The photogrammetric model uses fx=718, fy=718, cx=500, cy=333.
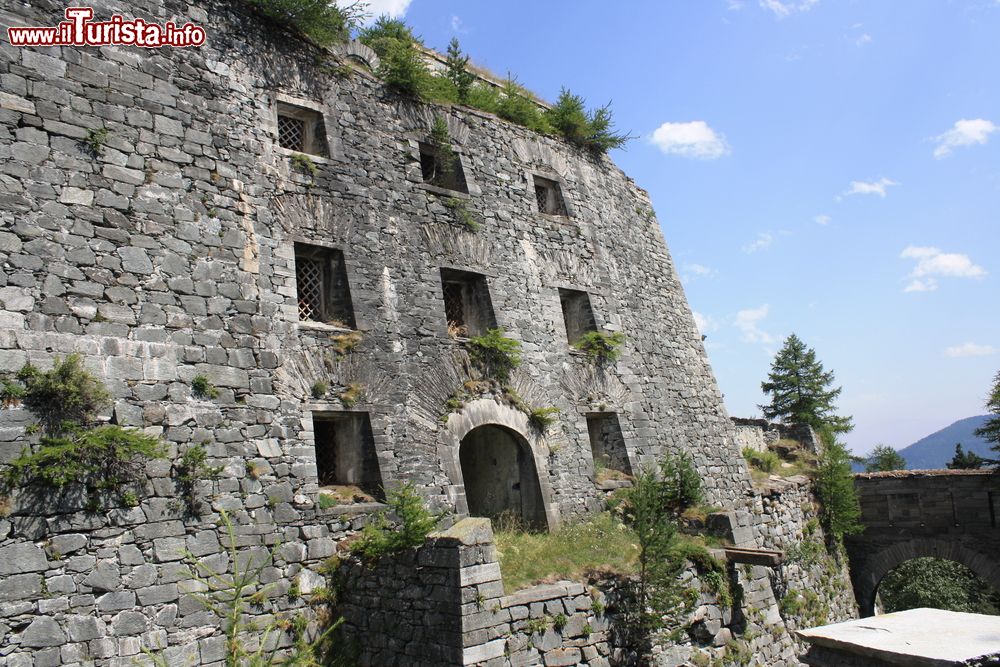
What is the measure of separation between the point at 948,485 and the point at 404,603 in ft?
53.5

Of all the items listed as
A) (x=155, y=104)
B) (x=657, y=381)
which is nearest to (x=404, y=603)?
(x=155, y=104)

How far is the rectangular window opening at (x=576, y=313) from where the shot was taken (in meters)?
14.9

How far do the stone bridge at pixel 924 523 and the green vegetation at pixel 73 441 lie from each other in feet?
59.1

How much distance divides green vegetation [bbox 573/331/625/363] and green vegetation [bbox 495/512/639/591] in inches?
127

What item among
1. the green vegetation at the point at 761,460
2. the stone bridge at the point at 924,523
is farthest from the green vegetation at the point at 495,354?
the stone bridge at the point at 924,523

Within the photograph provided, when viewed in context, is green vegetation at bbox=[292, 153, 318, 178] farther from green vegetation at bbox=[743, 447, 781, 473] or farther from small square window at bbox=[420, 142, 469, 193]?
green vegetation at bbox=[743, 447, 781, 473]

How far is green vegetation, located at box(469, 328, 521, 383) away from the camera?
12258 mm

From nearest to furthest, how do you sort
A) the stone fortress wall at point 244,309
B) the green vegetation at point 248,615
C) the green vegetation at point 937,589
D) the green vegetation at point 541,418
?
the stone fortress wall at point 244,309 → the green vegetation at point 248,615 → the green vegetation at point 541,418 → the green vegetation at point 937,589

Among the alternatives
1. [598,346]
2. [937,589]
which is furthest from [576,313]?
[937,589]

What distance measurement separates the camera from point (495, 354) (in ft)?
41.0

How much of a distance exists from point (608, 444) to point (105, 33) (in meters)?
10.7

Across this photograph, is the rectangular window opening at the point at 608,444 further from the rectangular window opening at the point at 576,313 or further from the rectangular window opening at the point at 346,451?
the rectangular window opening at the point at 346,451

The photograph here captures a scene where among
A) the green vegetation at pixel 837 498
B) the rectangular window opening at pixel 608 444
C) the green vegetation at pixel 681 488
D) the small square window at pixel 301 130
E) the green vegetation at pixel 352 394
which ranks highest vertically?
the small square window at pixel 301 130

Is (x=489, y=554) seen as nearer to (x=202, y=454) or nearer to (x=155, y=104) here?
(x=202, y=454)
